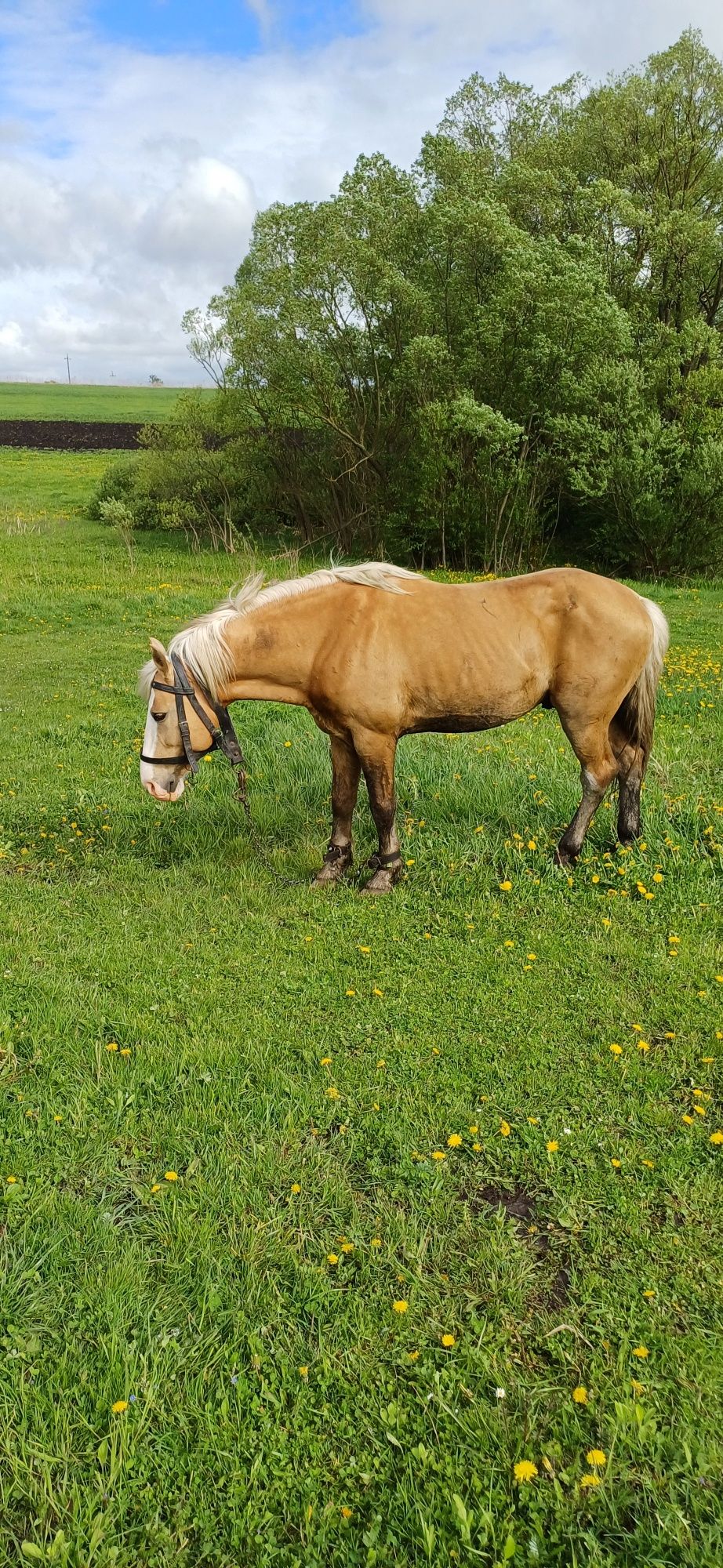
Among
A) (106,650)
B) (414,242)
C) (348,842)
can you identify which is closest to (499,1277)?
(348,842)

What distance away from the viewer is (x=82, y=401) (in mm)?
94250

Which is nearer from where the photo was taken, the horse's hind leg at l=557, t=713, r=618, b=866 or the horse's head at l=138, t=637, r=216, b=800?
the horse's head at l=138, t=637, r=216, b=800

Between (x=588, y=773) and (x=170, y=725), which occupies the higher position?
(x=170, y=725)

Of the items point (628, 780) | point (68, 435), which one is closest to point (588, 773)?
point (628, 780)

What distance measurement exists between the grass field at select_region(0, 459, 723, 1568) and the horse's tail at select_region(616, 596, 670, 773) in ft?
2.56

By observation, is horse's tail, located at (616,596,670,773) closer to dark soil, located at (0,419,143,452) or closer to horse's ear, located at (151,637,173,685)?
horse's ear, located at (151,637,173,685)

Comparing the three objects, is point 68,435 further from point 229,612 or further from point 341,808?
point 341,808

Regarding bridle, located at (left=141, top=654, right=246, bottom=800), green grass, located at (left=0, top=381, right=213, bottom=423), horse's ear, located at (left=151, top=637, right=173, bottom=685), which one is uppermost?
green grass, located at (left=0, top=381, right=213, bottom=423)

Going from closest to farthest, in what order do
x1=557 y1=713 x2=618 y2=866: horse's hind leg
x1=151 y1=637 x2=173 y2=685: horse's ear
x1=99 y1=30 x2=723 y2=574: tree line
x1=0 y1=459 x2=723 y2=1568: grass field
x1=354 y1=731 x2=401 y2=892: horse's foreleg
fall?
x1=0 y1=459 x2=723 y2=1568: grass field < x1=151 y1=637 x2=173 y2=685: horse's ear < x1=354 y1=731 x2=401 y2=892: horse's foreleg < x1=557 y1=713 x2=618 y2=866: horse's hind leg < x1=99 y1=30 x2=723 y2=574: tree line

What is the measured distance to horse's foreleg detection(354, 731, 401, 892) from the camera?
223 inches

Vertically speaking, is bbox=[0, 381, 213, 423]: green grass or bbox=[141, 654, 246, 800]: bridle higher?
bbox=[0, 381, 213, 423]: green grass

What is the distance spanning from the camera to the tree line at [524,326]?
70.4ft

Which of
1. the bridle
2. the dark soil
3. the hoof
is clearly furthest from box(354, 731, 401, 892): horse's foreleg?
the dark soil

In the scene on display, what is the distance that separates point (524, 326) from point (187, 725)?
68.1 feet
